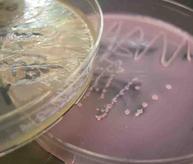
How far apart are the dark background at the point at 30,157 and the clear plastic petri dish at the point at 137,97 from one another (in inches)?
0.4

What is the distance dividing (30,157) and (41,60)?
0.41ft

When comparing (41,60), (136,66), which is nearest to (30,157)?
(41,60)

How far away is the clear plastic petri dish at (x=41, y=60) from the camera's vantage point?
46 cm

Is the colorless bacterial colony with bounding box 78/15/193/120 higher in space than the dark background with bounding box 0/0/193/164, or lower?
higher

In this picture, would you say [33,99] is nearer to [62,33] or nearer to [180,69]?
[62,33]

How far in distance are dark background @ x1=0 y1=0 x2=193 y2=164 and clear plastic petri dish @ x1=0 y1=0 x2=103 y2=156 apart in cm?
10

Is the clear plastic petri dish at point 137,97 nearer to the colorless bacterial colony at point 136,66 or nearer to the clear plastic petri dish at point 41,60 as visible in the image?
the colorless bacterial colony at point 136,66

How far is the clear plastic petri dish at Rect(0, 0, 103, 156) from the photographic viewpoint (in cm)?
46

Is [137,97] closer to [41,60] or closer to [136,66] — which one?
[136,66]

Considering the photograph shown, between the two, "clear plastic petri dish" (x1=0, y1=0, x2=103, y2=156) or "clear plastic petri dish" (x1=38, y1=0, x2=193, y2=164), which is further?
"clear plastic petri dish" (x1=38, y1=0, x2=193, y2=164)

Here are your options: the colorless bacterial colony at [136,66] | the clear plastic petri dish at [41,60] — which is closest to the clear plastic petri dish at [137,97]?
the colorless bacterial colony at [136,66]

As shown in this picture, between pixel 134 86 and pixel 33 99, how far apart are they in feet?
0.82

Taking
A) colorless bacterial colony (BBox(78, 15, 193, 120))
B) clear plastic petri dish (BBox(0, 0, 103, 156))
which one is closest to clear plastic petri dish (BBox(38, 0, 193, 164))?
colorless bacterial colony (BBox(78, 15, 193, 120))

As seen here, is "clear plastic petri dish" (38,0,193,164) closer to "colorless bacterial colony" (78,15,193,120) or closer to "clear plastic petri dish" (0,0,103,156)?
"colorless bacterial colony" (78,15,193,120)
